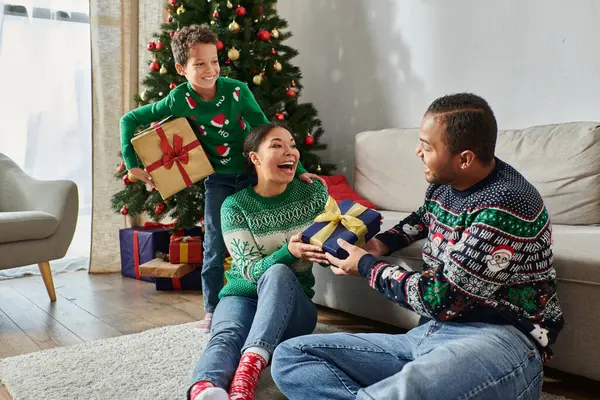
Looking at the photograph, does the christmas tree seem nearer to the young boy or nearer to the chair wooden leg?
the chair wooden leg

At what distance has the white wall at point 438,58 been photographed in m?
2.64

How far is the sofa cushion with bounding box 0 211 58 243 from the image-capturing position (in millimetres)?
2691

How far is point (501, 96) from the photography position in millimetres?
2918

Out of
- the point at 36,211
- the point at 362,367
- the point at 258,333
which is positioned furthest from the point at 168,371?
the point at 36,211

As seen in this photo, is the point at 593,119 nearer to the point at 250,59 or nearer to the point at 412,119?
the point at 412,119

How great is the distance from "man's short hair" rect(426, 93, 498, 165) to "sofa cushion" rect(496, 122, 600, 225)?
45.5 inches

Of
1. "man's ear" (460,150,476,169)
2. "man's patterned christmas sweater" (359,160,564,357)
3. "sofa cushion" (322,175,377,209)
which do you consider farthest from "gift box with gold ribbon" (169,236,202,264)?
"man's ear" (460,150,476,169)

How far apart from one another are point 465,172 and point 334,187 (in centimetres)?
180

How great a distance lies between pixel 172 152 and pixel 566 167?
1.52m

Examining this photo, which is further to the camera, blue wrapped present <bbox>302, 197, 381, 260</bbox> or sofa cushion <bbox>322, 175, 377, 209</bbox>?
sofa cushion <bbox>322, 175, 377, 209</bbox>

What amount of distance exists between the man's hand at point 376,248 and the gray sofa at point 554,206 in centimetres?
32

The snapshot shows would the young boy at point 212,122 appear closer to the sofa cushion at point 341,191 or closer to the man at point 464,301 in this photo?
the sofa cushion at point 341,191

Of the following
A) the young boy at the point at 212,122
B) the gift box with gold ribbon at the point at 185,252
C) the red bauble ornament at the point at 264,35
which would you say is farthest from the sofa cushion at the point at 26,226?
the red bauble ornament at the point at 264,35

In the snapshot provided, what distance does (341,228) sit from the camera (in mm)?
1693
